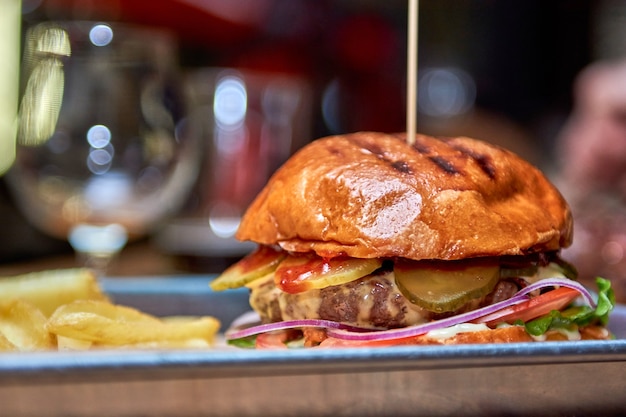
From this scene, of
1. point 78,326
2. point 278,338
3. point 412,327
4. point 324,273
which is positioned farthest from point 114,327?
point 412,327

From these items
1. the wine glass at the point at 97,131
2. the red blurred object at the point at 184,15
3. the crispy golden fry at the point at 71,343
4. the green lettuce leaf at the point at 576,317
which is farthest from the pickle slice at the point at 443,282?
the red blurred object at the point at 184,15

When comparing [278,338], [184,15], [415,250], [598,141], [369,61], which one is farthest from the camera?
[369,61]

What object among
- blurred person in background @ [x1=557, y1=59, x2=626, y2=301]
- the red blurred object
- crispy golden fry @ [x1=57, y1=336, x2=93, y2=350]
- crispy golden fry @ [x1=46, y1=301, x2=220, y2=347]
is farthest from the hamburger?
the red blurred object

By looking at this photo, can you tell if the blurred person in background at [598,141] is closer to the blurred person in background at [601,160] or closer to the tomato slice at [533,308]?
Result: the blurred person in background at [601,160]

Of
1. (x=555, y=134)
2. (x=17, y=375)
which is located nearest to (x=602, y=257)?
(x=17, y=375)

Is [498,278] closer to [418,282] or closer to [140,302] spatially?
[418,282]

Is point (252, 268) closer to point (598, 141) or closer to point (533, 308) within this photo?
point (533, 308)

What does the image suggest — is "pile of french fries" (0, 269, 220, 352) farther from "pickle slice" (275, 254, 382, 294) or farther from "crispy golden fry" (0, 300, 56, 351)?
"pickle slice" (275, 254, 382, 294)
